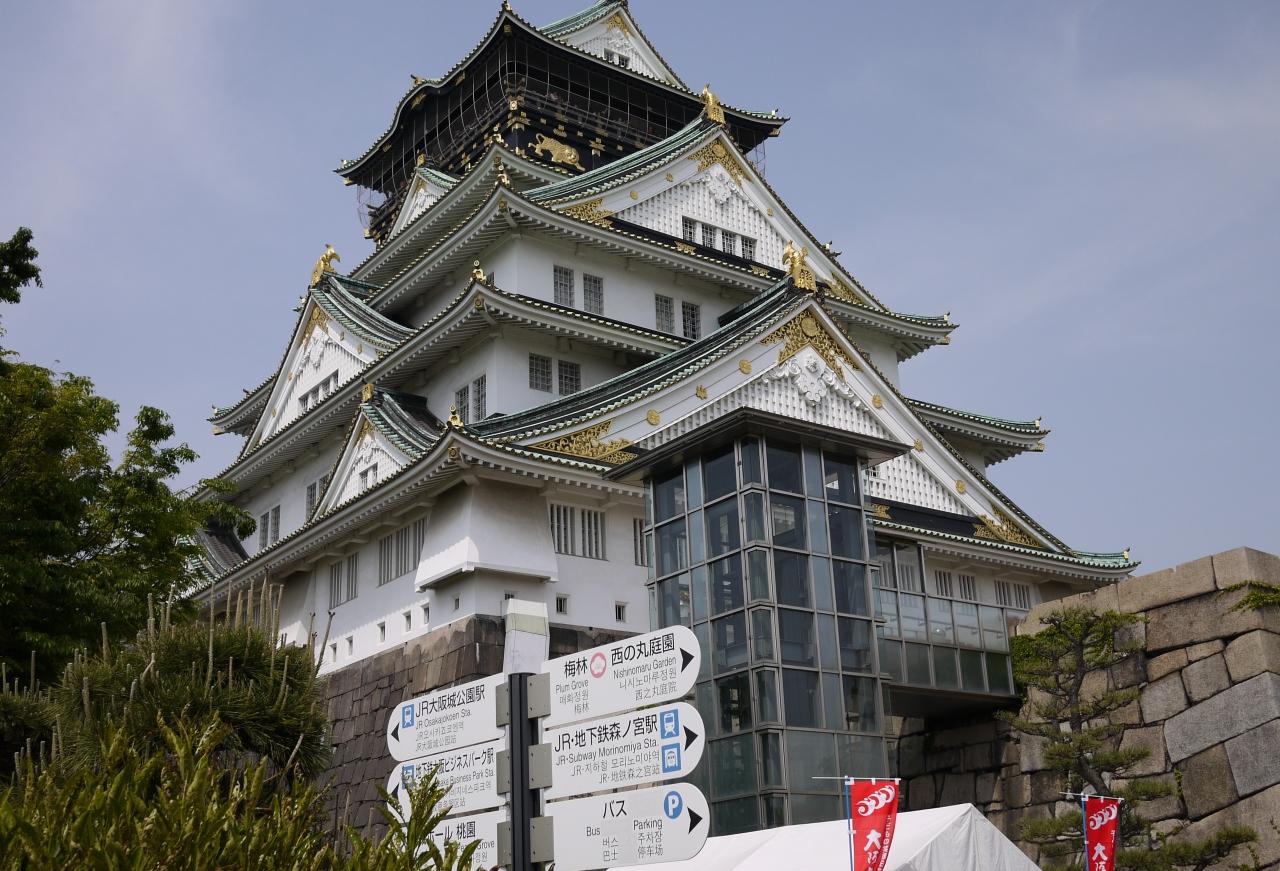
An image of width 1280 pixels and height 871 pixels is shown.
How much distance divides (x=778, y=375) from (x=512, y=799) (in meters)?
18.2

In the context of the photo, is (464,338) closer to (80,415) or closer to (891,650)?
(80,415)

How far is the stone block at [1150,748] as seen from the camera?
2073 centimetres

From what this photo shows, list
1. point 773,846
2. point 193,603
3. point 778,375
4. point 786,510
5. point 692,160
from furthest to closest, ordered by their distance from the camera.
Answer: point 692,160
point 778,375
point 193,603
point 786,510
point 773,846

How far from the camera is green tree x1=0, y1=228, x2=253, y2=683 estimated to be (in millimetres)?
20406

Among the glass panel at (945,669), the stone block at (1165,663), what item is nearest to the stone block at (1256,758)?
the stone block at (1165,663)

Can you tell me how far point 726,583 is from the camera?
19109 mm

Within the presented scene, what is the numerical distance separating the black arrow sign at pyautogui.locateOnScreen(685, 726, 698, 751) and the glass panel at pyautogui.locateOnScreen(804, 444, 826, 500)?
11580 mm

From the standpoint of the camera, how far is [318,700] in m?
15.9

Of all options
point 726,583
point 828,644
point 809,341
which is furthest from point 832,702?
point 809,341

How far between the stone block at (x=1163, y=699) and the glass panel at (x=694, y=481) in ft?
27.2

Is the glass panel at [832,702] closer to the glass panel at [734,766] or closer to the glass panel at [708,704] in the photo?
→ the glass panel at [734,766]

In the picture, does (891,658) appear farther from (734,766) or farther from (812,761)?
(734,766)

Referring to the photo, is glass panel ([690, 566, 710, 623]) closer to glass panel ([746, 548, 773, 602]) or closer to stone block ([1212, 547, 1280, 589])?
glass panel ([746, 548, 773, 602])

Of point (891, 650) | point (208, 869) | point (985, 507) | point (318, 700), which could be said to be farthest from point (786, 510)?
point (208, 869)
